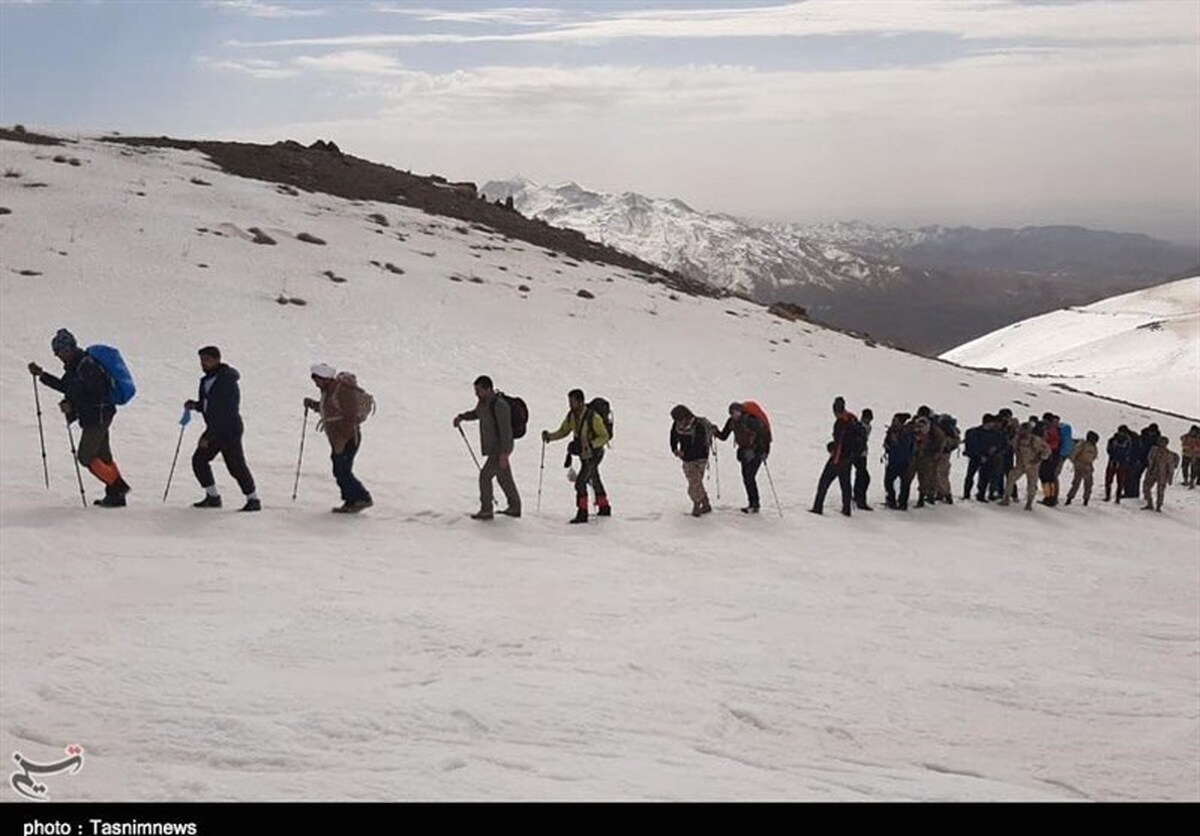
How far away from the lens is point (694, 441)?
14148 millimetres

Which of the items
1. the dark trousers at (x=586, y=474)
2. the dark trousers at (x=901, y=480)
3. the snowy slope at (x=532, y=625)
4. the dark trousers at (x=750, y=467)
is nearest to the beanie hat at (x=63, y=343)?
the snowy slope at (x=532, y=625)

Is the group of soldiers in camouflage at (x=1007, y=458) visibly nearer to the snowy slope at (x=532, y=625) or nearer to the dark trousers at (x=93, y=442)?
the snowy slope at (x=532, y=625)

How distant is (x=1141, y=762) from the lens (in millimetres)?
6969

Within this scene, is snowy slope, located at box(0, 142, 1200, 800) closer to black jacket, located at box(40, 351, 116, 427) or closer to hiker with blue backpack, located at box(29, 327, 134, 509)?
hiker with blue backpack, located at box(29, 327, 134, 509)

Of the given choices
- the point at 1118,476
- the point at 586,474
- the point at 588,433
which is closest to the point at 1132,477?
the point at 1118,476

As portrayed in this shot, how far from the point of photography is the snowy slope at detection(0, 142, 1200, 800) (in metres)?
6.00

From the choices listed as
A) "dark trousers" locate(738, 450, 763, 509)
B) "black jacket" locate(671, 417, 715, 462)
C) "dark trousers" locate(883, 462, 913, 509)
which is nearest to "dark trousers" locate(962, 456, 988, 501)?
"dark trousers" locate(883, 462, 913, 509)

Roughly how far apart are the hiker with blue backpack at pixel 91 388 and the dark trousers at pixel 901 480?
Result: 1140 centimetres

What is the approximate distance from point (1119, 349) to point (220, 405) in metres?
118

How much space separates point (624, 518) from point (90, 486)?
6.61 m

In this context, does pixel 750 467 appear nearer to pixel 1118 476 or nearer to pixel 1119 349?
pixel 1118 476

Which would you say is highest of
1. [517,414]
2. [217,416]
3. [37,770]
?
[517,414]

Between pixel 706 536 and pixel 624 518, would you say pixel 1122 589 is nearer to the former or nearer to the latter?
pixel 706 536

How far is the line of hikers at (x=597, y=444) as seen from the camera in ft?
A: 36.0
